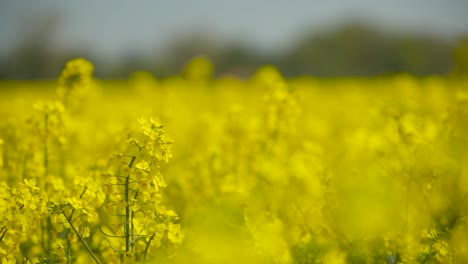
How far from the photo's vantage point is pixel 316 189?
295cm

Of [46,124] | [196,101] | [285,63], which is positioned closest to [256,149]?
[46,124]

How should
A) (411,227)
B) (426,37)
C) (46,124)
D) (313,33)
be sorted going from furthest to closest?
(313,33), (426,37), (46,124), (411,227)

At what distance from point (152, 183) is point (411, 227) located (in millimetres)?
1114

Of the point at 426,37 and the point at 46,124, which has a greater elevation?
the point at 426,37

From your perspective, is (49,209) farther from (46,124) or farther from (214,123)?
(214,123)

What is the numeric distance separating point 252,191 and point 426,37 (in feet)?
112

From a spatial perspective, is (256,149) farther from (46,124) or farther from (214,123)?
(46,124)

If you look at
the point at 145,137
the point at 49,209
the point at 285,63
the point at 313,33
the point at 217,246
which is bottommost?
the point at 217,246

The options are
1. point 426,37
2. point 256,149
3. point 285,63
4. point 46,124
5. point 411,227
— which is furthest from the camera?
point 426,37

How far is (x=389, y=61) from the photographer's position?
32.2 m

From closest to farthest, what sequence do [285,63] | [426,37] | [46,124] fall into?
[46,124] → [285,63] → [426,37]

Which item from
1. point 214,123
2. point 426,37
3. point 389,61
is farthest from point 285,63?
point 214,123

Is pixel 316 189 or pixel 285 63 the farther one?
pixel 285 63

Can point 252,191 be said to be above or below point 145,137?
below
